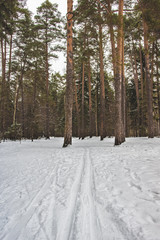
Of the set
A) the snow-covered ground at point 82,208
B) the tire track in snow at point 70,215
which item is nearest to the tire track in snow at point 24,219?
the snow-covered ground at point 82,208

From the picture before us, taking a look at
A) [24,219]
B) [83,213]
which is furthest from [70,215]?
[24,219]

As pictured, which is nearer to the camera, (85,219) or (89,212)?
(85,219)

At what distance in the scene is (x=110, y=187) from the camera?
8.16 feet

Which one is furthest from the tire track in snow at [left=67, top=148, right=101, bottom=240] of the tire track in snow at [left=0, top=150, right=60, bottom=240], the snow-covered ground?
the tire track in snow at [left=0, top=150, right=60, bottom=240]

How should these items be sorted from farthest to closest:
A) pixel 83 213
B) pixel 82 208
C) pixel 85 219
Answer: pixel 82 208 → pixel 83 213 → pixel 85 219

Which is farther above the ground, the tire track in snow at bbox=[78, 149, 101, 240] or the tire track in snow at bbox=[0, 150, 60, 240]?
the tire track in snow at bbox=[78, 149, 101, 240]

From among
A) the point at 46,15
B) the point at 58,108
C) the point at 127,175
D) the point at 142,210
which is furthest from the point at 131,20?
the point at 58,108

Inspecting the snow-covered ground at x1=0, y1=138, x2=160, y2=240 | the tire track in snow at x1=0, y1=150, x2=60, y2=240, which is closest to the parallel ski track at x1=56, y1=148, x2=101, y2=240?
the snow-covered ground at x1=0, y1=138, x2=160, y2=240

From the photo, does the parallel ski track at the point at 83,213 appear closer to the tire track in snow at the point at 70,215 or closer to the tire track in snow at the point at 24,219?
the tire track in snow at the point at 70,215

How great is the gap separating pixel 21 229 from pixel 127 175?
233 centimetres

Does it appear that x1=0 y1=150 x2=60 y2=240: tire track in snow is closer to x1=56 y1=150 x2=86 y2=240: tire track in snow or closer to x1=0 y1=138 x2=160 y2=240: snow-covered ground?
x1=0 y1=138 x2=160 y2=240: snow-covered ground

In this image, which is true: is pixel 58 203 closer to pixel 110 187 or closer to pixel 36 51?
pixel 110 187

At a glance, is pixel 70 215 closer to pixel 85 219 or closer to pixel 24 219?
pixel 85 219

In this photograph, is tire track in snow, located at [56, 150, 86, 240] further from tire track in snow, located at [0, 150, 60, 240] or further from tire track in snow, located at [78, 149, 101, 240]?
tire track in snow, located at [0, 150, 60, 240]
